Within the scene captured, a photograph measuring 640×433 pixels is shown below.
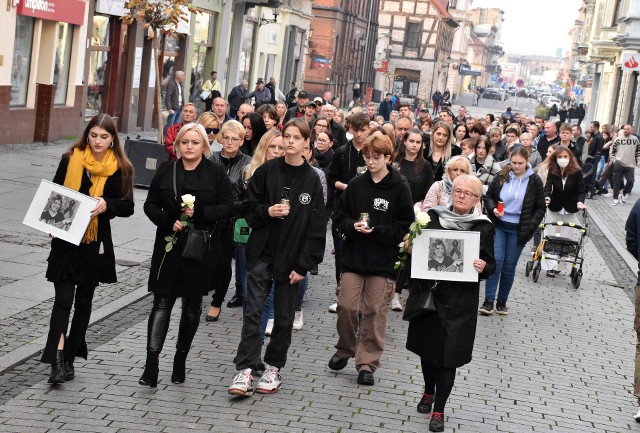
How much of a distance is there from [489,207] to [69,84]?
16.5 metres

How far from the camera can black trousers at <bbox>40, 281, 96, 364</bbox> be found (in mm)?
7902

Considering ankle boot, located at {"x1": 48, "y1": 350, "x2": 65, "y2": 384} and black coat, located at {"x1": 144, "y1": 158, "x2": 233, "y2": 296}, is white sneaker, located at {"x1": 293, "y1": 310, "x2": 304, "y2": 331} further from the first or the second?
ankle boot, located at {"x1": 48, "y1": 350, "x2": 65, "y2": 384}

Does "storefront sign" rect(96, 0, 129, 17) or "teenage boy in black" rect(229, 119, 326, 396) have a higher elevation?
"storefront sign" rect(96, 0, 129, 17)

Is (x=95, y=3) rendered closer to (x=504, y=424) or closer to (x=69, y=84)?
(x=69, y=84)

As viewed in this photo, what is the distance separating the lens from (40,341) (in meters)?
9.03

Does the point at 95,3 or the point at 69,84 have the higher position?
the point at 95,3

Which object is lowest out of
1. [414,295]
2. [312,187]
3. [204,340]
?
[204,340]

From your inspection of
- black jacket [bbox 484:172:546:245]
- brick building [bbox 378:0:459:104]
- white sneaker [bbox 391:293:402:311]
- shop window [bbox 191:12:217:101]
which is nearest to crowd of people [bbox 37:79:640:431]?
white sneaker [bbox 391:293:402:311]

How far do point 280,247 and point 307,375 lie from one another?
1196 mm

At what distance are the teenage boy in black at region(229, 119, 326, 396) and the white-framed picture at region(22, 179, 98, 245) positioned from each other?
117 centimetres

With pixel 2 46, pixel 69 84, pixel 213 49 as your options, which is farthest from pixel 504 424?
pixel 213 49

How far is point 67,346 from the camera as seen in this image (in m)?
8.10

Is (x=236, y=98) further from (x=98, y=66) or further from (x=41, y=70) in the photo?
(x=41, y=70)

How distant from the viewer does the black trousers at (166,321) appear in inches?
→ 315
